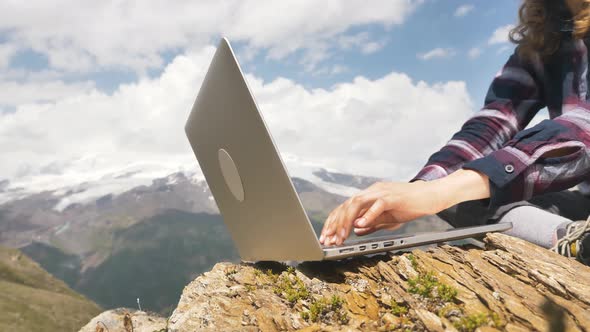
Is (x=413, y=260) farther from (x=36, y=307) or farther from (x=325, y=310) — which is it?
(x=36, y=307)

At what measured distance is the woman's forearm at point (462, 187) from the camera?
4.05m

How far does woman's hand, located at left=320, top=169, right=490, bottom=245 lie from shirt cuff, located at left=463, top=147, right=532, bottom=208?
2.8 inches

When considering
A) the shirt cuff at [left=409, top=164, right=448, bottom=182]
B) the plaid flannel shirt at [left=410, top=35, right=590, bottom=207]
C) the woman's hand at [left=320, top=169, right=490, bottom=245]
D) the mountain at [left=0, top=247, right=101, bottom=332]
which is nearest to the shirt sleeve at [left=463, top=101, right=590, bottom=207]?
the plaid flannel shirt at [left=410, top=35, right=590, bottom=207]

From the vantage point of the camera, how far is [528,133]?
409 centimetres

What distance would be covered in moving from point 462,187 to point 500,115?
1999 millimetres

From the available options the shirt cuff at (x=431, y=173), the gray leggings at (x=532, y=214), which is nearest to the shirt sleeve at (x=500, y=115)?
the shirt cuff at (x=431, y=173)

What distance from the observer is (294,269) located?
14.5 ft

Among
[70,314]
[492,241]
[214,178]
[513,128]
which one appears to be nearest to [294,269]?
[214,178]

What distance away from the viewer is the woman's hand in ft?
12.4

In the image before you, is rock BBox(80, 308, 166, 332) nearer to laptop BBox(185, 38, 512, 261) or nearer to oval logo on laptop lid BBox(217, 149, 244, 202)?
laptop BBox(185, 38, 512, 261)

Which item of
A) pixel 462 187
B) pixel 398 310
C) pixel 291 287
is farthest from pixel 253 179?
pixel 462 187

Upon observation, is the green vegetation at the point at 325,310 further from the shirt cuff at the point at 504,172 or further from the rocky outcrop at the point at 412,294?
the shirt cuff at the point at 504,172

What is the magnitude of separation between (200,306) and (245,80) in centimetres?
217

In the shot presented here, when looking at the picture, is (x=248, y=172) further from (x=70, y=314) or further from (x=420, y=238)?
(x=70, y=314)
